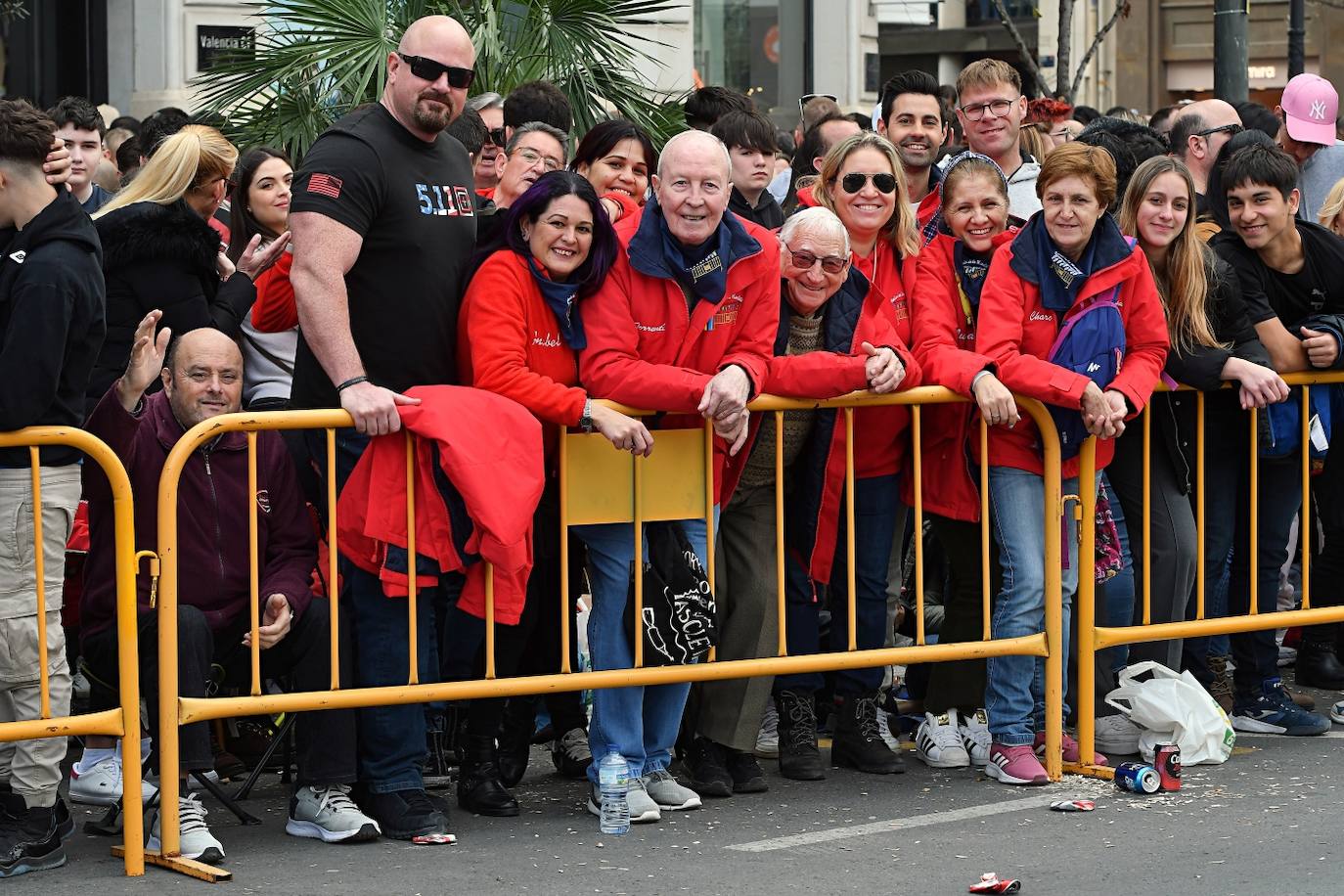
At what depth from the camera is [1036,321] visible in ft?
22.8

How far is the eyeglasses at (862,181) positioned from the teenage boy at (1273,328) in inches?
63.2

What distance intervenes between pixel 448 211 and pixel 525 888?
2.14 meters

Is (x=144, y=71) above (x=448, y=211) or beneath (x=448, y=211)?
above

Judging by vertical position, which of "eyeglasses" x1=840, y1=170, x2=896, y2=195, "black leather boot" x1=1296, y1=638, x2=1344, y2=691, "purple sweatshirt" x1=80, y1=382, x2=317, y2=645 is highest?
"eyeglasses" x1=840, y1=170, x2=896, y2=195

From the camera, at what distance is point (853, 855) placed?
5.96m

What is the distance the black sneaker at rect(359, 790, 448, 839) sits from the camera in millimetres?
6137

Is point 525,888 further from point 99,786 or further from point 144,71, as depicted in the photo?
point 144,71

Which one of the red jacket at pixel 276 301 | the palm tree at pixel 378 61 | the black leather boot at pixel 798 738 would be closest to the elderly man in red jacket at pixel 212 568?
the red jacket at pixel 276 301

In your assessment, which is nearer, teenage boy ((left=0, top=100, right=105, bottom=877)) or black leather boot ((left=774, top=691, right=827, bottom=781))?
teenage boy ((left=0, top=100, right=105, bottom=877))

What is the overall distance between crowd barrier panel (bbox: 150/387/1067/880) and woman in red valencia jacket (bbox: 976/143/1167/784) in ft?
0.28

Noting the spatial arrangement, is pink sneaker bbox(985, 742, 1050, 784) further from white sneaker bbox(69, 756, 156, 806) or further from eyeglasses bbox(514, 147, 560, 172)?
white sneaker bbox(69, 756, 156, 806)

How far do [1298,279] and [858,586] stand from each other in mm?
2263

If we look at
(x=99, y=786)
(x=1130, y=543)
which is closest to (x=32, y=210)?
(x=99, y=786)

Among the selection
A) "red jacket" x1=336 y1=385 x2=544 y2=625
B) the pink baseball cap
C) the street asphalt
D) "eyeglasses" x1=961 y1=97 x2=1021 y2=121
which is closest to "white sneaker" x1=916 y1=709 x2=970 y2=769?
the street asphalt
